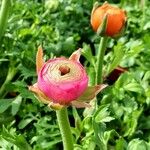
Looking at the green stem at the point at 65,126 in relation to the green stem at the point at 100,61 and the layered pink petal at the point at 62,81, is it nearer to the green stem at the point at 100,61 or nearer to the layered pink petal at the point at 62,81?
the layered pink petal at the point at 62,81

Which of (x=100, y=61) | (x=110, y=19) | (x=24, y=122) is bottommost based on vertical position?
(x=24, y=122)

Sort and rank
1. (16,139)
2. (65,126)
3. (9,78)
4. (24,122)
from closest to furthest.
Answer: (65,126) < (16,139) < (24,122) < (9,78)

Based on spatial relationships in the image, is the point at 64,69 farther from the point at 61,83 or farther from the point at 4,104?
the point at 4,104

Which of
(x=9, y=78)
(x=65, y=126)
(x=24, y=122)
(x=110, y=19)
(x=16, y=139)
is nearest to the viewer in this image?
(x=65, y=126)

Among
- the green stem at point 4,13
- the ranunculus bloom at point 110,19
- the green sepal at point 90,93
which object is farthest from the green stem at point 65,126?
the green stem at point 4,13

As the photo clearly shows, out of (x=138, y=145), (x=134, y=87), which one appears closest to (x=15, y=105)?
(x=134, y=87)

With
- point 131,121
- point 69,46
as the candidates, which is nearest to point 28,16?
point 69,46
